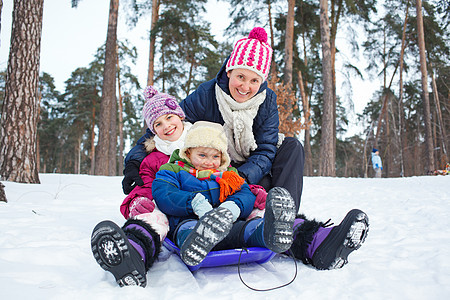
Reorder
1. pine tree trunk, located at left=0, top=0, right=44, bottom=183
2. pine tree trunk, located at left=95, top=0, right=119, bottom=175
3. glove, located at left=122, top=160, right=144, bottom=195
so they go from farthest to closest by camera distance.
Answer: pine tree trunk, located at left=95, top=0, right=119, bottom=175 < pine tree trunk, located at left=0, top=0, right=44, bottom=183 < glove, located at left=122, top=160, right=144, bottom=195

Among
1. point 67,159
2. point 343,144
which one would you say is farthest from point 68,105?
point 343,144

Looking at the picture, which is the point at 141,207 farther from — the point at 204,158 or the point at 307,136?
the point at 307,136

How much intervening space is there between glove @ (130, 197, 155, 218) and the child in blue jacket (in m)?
0.26

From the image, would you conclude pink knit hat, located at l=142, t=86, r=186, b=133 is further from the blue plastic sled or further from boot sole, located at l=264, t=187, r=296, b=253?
boot sole, located at l=264, t=187, r=296, b=253

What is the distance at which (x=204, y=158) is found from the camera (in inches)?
73.2

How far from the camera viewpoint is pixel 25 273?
4.11ft

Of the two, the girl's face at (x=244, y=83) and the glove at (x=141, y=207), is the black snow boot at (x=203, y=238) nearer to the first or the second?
the glove at (x=141, y=207)

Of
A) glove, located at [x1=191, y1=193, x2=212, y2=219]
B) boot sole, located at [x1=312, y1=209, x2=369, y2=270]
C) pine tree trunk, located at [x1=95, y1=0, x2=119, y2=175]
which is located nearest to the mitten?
glove, located at [x1=191, y1=193, x2=212, y2=219]

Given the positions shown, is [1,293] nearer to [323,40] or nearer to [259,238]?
[259,238]

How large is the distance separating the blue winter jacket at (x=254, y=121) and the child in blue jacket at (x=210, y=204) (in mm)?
243

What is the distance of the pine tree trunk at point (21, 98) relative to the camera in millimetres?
4215

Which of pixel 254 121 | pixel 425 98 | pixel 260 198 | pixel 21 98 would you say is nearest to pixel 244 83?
pixel 254 121

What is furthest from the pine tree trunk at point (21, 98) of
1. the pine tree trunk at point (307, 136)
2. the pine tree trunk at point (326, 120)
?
the pine tree trunk at point (307, 136)

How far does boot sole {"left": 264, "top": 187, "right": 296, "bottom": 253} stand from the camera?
48.1 inches
